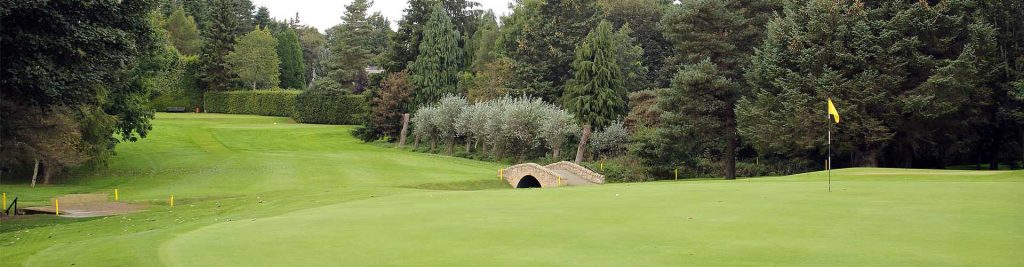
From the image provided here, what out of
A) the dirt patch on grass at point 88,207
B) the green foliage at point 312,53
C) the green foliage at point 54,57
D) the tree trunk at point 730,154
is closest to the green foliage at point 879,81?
the tree trunk at point 730,154

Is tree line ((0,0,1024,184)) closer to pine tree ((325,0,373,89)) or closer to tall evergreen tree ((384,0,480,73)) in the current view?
tall evergreen tree ((384,0,480,73))

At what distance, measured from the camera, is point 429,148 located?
6906 centimetres

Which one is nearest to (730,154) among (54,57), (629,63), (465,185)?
(465,185)

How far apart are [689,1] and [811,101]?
9.92m

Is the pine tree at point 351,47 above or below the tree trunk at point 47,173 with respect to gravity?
above

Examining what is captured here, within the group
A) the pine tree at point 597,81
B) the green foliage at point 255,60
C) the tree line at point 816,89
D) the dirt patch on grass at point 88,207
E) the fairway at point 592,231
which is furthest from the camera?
the green foliage at point 255,60

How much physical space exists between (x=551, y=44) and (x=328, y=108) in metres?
30.9

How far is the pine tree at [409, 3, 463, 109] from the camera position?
238 ft

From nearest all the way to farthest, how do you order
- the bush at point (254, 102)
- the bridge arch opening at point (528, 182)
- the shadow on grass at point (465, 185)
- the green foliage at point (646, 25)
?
the shadow on grass at point (465, 185) < the bridge arch opening at point (528, 182) < the green foliage at point (646, 25) < the bush at point (254, 102)

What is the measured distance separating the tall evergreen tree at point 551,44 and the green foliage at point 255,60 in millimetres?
42625

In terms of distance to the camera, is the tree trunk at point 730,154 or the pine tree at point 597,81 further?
the pine tree at point 597,81

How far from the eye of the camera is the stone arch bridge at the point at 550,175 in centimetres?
4409

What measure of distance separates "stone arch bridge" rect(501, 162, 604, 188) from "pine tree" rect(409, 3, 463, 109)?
83.7 feet

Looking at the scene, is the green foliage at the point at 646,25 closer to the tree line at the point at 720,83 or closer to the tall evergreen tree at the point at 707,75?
the tree line at the point at 720,83
